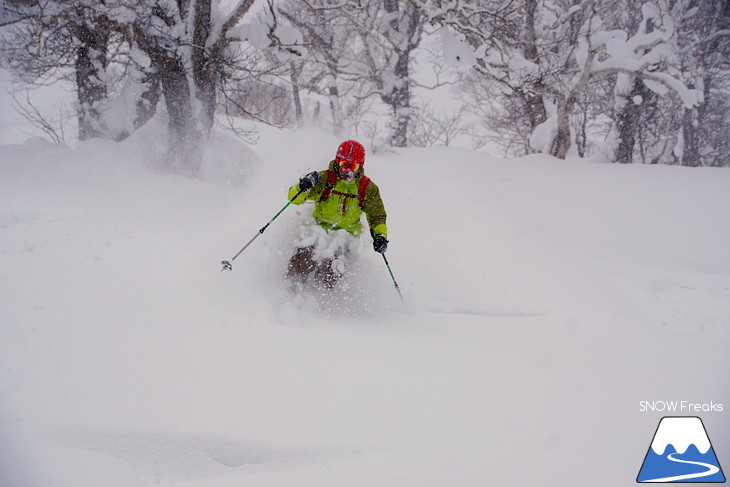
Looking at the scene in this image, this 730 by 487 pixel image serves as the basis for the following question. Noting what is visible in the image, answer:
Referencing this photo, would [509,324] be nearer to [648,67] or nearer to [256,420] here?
[256,420]

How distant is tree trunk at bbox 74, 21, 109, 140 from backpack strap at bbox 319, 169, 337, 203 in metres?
8.76

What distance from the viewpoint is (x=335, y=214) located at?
5.08 m

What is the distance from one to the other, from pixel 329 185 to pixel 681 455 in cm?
390

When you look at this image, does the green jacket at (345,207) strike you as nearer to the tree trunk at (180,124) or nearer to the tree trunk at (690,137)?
the tree trunk at (180,124)

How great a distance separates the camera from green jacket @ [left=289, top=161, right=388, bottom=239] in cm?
499

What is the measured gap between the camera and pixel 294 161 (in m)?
11.1

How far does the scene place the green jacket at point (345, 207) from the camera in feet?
16.4

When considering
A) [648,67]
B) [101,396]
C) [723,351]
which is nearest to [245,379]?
[101,396]

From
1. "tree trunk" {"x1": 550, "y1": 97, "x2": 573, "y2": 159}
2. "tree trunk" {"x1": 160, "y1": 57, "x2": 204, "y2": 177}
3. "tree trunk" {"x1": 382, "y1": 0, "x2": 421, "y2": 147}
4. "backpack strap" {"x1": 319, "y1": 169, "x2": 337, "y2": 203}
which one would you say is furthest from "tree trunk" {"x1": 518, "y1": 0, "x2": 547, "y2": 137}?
"tree trunk" {"x1": 160, "y1": 57, "x2": 204, "y2": 177}

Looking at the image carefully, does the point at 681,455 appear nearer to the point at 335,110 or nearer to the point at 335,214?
the point at 335,214

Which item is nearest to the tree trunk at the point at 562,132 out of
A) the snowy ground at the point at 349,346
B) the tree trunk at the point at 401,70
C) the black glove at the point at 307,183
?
the snowy ground at the point at 349,346

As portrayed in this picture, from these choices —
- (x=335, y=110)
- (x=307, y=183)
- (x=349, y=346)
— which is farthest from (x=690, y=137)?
(x=349, y=346)

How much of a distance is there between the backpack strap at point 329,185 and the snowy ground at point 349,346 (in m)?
0.62

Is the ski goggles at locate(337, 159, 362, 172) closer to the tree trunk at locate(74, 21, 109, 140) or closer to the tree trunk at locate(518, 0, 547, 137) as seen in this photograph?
the tree trunk at locate(518, 0, 547, 137)
